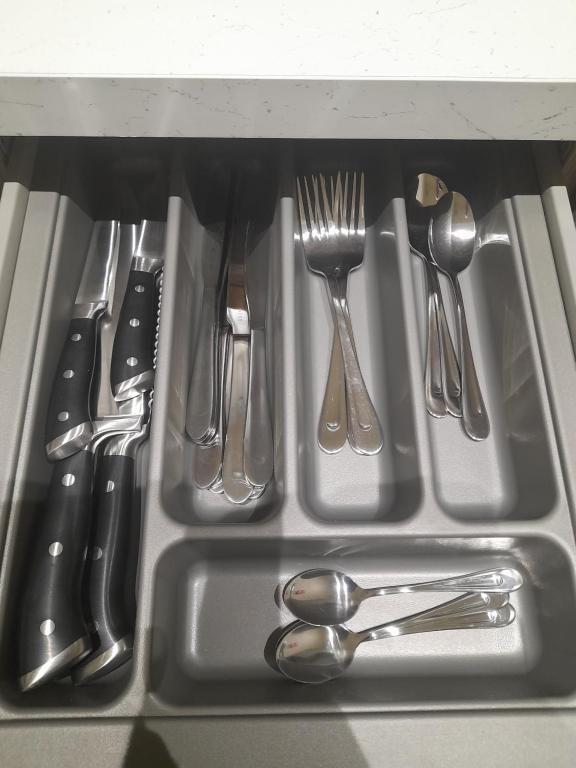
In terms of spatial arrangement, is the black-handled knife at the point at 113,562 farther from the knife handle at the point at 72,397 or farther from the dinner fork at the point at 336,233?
the dinner fork at the point at 336,233

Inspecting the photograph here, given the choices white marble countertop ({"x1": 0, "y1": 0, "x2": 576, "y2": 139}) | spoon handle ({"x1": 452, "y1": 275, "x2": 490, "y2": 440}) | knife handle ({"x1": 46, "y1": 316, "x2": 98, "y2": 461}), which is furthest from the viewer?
spoon handle ({"x1": 452, "y1": 275, "x2": 490, "y2": 440})

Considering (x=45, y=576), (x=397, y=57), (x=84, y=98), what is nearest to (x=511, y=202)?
(x=397, y=57)

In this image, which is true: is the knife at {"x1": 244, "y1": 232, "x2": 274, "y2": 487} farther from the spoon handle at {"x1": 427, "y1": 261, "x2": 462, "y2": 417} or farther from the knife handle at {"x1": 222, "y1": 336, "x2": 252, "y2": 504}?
the spoon handle at {"x1": 427, "y1": 261, "x2": 462, "y2": 417}

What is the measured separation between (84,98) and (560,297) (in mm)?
559

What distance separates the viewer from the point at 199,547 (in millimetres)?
578

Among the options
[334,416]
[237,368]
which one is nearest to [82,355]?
[237,368]

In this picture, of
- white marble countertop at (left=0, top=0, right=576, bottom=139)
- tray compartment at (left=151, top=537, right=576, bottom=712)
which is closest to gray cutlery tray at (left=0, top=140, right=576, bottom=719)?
tray compartment at (left=151, top=537, right=576, bottom=712)

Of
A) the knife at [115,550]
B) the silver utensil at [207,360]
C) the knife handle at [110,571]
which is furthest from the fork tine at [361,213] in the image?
the knife handle at [110,571]

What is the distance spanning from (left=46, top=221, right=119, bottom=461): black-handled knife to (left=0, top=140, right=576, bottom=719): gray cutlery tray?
0.02 meters

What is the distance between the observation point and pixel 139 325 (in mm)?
683

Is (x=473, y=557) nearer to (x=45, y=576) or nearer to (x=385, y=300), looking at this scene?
(x=385, y=300)

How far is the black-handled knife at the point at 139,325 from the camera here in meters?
0.65

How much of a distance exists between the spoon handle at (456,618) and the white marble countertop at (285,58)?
506 mm

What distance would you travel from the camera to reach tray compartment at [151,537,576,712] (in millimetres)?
547
